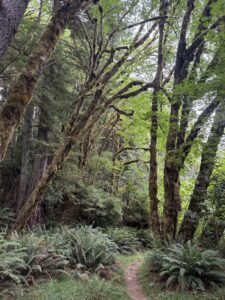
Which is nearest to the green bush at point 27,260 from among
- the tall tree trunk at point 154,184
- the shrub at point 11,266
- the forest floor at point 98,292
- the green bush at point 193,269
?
the shrub at point 11,266

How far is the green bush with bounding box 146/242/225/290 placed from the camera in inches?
175

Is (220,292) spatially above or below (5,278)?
above

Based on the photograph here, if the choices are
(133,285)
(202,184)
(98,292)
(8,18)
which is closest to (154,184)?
(202,184)

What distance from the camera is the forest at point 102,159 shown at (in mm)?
4004

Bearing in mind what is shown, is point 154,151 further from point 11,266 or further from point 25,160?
point 11,266

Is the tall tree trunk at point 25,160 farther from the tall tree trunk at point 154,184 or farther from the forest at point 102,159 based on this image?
the tall tree trunk at point 154,184

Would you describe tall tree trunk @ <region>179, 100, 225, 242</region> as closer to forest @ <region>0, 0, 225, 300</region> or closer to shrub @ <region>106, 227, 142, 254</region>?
forest @ <region>0, 0, 225, 300</region>

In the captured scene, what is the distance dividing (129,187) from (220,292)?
1045 centimetres

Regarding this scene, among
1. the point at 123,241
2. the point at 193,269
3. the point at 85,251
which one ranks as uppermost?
the point at 193,269

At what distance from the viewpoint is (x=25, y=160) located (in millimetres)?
9750

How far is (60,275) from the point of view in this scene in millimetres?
4977

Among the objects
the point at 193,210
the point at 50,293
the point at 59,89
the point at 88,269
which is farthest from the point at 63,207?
the point at 50,293

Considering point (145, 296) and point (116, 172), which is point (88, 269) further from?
point (116, 172)

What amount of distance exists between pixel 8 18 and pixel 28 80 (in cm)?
79
